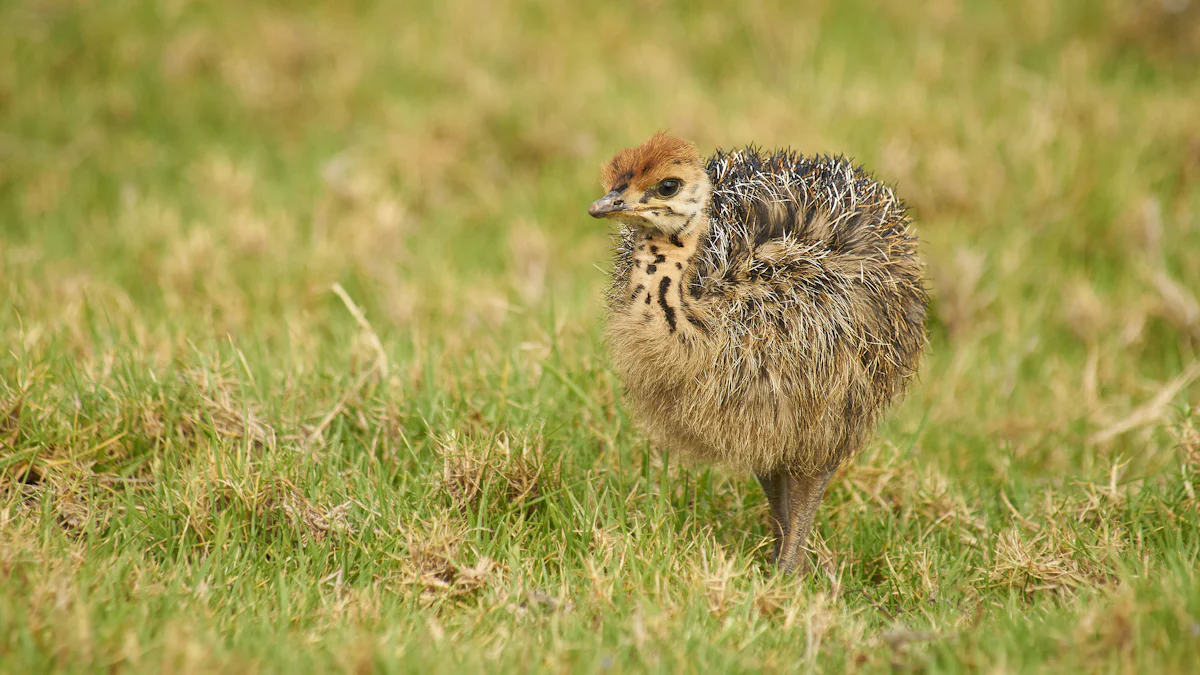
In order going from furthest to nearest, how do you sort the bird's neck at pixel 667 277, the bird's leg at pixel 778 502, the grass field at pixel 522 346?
1. the bird's leg at pixel 778 502
2. the bird's neck at pixel 667 277
3. the grass field at pixel 522 346

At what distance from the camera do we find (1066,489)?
4.60 metres

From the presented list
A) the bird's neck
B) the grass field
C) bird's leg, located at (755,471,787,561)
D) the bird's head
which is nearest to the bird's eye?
the bird's head

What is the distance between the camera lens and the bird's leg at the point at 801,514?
12.8 ft

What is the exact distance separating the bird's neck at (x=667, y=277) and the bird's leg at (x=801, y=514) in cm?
79

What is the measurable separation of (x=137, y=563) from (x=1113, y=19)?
24.2 ft

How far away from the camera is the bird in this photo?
351 cm

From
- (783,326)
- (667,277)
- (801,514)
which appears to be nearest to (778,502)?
(801,514)

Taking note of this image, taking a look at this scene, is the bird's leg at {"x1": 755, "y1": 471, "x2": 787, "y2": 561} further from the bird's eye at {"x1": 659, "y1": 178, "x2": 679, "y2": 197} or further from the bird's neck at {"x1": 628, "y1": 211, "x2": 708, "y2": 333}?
the bird's eye at {"x1": 659, "y1": 178, "x2": 679, "y2": 197}

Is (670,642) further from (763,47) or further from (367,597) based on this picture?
(763,47)

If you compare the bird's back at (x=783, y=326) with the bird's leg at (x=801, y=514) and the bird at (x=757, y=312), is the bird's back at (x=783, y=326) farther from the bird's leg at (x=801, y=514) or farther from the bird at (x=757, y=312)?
the bird's leg at (x=801, y=514)

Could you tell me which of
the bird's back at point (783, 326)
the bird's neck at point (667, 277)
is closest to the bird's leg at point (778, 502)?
the bird's back at point (783, 326)

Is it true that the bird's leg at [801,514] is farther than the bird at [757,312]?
Yes

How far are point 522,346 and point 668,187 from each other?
1.38 meters

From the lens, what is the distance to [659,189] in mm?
3504
